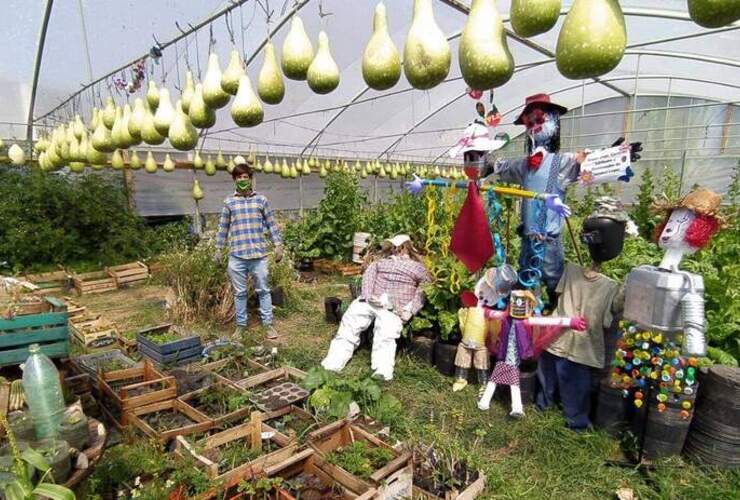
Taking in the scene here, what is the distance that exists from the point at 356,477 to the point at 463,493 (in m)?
0.53

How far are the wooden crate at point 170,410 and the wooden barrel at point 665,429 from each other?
8.52ft

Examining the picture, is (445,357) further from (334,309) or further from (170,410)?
(170,410)

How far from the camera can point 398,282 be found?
3.78m

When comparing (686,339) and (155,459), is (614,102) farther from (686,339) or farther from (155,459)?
(155,459)

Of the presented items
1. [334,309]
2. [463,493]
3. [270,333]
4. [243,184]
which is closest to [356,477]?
[463,493]

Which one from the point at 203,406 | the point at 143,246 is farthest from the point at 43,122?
the point at 203,406

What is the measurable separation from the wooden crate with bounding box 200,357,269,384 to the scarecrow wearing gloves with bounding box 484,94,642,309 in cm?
226

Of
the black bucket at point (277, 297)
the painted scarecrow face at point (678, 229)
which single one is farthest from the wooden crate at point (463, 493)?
the black bucket at point (277, 297)

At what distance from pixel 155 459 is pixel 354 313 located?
6.58 ft

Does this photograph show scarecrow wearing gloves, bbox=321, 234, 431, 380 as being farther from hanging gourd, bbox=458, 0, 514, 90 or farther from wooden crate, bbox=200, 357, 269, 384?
hanging gourd, bbox=458, 0, 514, 90

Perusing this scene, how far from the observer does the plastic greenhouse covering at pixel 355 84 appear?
16.6 feet

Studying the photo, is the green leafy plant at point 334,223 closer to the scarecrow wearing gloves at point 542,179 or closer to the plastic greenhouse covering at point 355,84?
the plastic greenhouse covering at point 355,84

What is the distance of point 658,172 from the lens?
918 centimetres

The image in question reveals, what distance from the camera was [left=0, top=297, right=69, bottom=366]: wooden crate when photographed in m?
2.47
